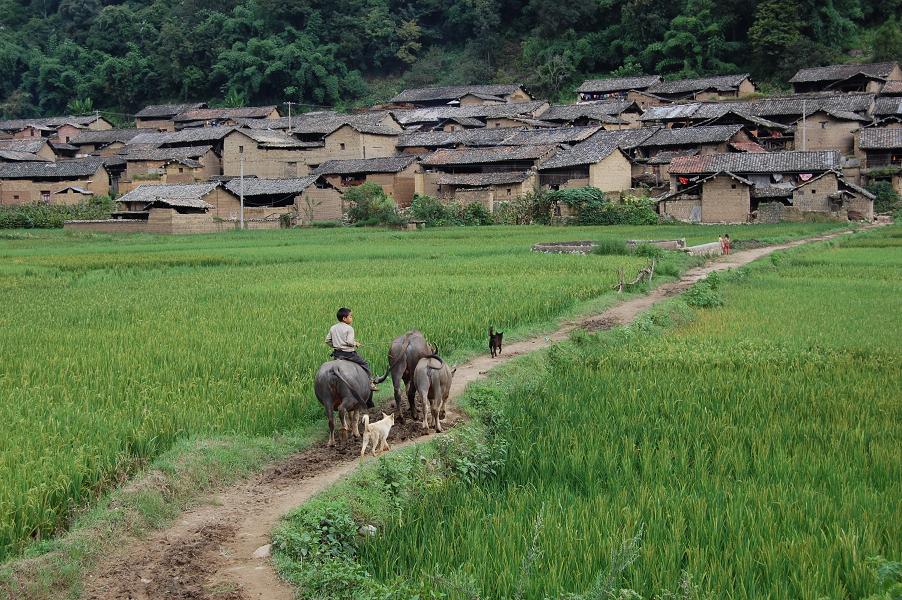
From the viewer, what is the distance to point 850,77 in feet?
162

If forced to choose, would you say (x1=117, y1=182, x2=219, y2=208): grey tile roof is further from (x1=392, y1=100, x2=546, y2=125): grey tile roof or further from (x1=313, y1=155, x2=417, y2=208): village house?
(x1=392, y1=100, x2=546, y2=125): grey tile roof

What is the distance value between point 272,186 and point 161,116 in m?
23.9

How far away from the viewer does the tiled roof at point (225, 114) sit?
202 feet

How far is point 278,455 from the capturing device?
23.4ft

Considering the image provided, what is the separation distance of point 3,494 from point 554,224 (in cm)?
3678

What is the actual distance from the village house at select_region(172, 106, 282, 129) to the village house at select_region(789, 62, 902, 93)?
3388cm

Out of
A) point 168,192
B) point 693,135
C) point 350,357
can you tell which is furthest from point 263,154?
point 350,357

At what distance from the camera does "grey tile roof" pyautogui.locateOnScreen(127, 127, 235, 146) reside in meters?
52.4

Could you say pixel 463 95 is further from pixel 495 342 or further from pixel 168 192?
pixel 495 342

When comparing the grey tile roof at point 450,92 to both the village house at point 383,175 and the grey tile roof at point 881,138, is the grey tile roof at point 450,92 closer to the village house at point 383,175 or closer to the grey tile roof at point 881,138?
the village house at point 383,175

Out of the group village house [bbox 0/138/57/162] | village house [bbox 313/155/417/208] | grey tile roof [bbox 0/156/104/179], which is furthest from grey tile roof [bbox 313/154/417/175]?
village house [bbox 0/138/57/162]

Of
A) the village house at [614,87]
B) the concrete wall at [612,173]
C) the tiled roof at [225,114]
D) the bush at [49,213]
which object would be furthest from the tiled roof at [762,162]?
the tiled roof at [225,114]

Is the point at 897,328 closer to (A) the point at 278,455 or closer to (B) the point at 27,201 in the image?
(A) the point at 278,455

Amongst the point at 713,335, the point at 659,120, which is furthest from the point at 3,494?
the point at 659,120
